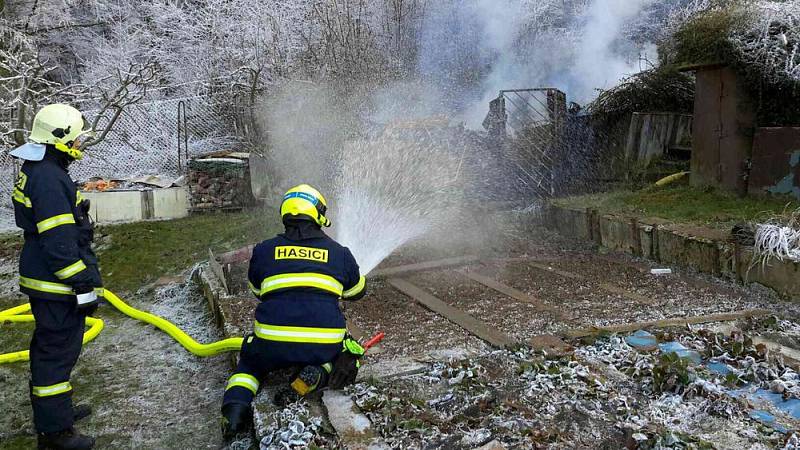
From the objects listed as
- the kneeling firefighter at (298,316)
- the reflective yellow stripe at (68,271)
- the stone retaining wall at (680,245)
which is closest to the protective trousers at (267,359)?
the kneeling firefighter at (298,316)

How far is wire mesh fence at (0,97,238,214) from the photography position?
14.1m

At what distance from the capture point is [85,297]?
3875 mm

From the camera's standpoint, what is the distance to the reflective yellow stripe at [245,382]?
381 cm

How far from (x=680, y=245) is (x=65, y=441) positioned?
5.90 metres

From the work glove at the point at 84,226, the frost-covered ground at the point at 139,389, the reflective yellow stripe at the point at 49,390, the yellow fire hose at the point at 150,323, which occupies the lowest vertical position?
the frost-covered ground at the point at 139,389

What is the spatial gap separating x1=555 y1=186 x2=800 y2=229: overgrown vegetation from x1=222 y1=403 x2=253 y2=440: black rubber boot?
18.1ft

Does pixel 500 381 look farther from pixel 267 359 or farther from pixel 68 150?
pixel 68 150

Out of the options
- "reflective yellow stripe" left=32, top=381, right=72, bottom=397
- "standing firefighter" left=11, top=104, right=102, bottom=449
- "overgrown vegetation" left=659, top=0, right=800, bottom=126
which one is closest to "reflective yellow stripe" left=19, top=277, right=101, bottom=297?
"standing firefighter" left=11, top=104, right=102, bottom=449

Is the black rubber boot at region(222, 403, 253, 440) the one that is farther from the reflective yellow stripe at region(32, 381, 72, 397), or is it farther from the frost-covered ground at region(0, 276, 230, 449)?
the reflective yellow stripe at region(32, 381, 72, 397)

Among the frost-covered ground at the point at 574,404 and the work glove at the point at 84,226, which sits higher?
the work glove at the point at 84,226

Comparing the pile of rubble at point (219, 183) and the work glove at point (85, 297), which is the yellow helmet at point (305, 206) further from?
the pile of rubble at point (219, 183)

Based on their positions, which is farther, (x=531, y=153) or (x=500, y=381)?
(x=531, y=153)

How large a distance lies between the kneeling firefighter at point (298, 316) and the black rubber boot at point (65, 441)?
86 centimetres

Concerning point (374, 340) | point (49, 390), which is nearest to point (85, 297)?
point (49, 390)
